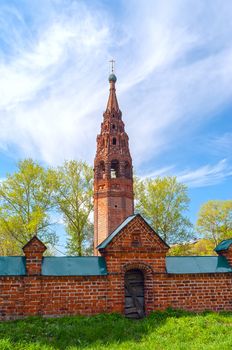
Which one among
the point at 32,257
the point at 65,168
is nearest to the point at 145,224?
the point at 32,257

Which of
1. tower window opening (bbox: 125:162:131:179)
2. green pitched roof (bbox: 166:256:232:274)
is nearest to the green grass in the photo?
green pitched roof (bbox: 166:256:232:274)

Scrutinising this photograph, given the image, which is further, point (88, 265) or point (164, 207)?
point (164, 207)

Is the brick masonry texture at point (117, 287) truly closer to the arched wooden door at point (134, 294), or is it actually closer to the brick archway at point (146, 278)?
the brick archway at point (146, 278)

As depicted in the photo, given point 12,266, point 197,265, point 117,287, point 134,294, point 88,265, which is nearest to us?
point 12,266

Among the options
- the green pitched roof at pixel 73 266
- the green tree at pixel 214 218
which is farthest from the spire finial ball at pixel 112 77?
the green pitched roof at pixel 73 266

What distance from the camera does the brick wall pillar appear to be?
36.1ft

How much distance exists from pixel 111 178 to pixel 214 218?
41.3ft

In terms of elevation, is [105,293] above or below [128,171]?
below

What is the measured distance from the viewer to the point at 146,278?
12.1 m

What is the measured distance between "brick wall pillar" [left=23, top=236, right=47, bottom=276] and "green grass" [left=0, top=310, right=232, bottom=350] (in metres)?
1.44

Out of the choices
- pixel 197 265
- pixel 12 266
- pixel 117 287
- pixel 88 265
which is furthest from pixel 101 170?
pixel 12 266

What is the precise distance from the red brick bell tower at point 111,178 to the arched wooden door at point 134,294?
9973 mm

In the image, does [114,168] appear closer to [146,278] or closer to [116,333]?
[146,278]

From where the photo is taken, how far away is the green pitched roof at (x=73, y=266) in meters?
11.3
